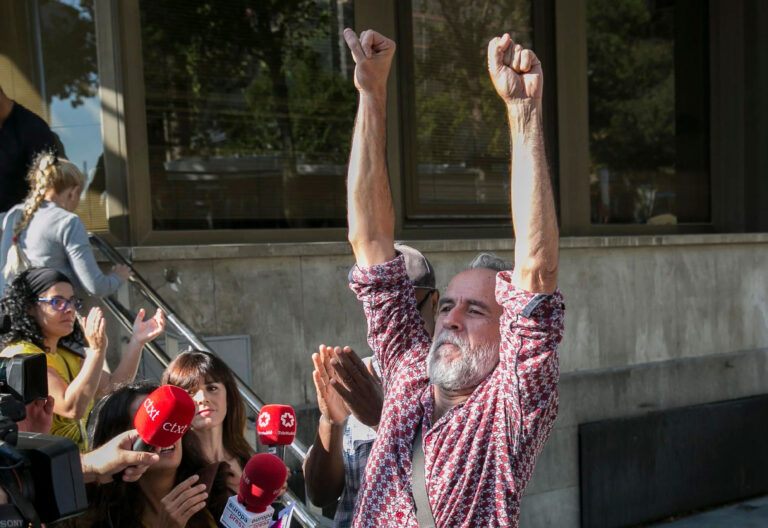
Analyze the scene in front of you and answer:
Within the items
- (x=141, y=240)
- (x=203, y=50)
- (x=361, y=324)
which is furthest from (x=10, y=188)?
(x=361, y=324)

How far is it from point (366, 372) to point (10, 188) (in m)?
3.24

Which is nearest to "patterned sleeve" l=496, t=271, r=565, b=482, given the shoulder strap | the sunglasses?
the shoulder strap

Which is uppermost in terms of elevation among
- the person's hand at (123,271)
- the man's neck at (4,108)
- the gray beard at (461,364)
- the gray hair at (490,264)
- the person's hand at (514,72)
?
the man's neck at (4,108)

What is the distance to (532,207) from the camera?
8.04 feet

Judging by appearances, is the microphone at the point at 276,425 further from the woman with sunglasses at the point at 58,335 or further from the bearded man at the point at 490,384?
the woman with sunglasses at the point at 58,335

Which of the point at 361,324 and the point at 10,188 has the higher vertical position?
the point at 10,188

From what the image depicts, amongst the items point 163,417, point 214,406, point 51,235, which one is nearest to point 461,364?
point 163,417

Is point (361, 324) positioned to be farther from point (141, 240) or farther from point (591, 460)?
point (591, 460)

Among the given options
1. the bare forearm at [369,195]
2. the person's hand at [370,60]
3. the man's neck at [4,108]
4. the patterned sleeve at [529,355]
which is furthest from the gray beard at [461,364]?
the man's neck at [4,108]

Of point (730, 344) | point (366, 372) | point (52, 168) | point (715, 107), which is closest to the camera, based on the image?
point (366, 372)

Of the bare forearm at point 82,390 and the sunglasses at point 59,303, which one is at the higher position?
the sunglasses at point 59,303

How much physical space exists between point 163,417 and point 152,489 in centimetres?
61

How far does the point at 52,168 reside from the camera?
495 cm

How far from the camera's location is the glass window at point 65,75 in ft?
20.5
